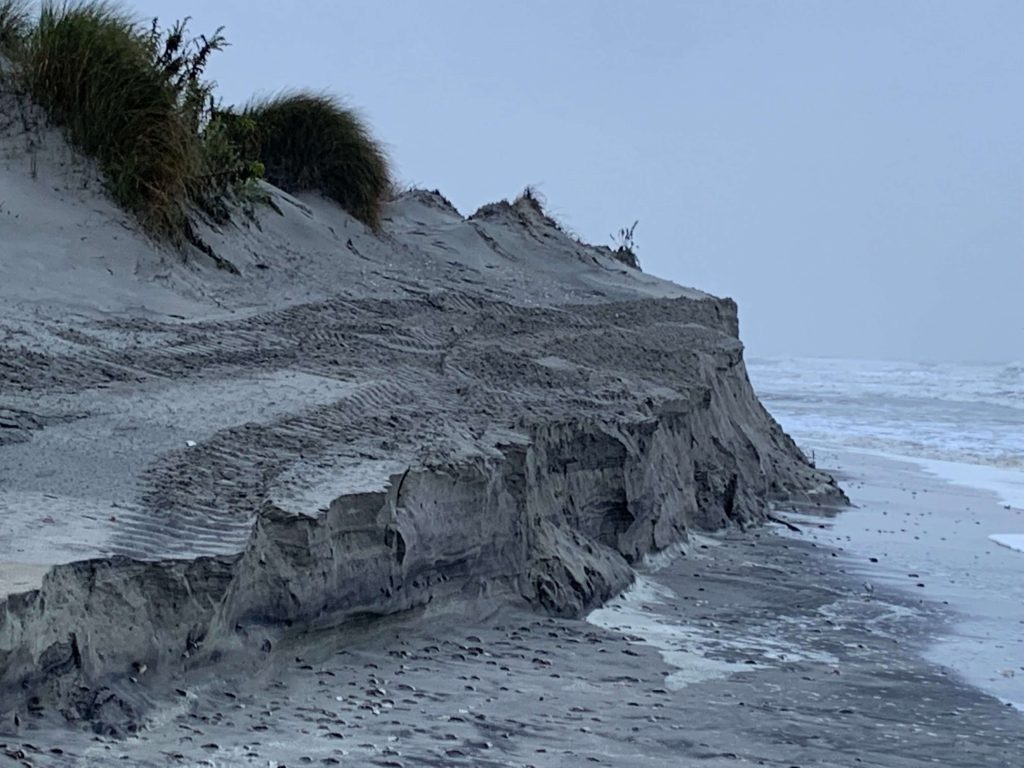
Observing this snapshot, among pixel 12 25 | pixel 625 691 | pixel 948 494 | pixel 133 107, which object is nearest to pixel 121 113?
pixel 133 107

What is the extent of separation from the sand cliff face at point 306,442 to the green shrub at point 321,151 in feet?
1.43

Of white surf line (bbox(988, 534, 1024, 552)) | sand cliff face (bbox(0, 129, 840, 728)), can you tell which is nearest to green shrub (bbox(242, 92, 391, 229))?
sand cliff face (bbox(0, 129, 840, 728))

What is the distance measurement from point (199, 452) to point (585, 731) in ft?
6.11

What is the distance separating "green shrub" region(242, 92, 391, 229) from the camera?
12.6 m

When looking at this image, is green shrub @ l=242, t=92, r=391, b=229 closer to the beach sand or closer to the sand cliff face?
the sand cliff face

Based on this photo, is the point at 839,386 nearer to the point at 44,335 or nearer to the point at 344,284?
the point at 344,284

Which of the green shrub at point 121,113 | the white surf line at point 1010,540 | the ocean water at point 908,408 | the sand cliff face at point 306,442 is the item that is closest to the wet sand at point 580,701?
the sand cliff face at point 306,442

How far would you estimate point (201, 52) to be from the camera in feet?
34.0

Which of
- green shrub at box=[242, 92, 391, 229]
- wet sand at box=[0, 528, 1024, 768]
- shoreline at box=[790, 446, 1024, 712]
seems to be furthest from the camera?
green shrub at box=[242, 92, 391, 229]

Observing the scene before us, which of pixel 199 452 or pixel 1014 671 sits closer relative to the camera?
pixel 199 452

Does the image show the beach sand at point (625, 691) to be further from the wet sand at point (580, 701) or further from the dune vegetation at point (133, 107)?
the dune vegetation at point (133, 107)

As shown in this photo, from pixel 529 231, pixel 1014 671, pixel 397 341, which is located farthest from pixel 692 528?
pixel 529 231

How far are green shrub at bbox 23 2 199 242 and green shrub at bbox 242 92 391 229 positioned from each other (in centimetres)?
308

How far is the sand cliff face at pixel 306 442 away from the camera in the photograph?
4215 millimetres
